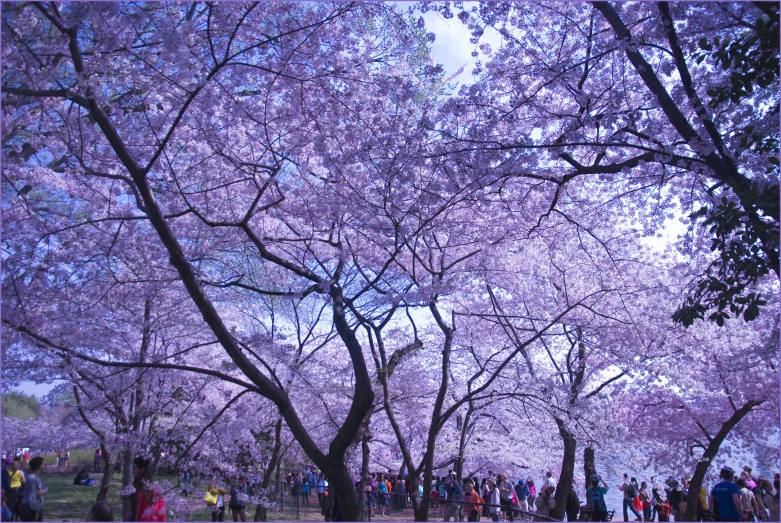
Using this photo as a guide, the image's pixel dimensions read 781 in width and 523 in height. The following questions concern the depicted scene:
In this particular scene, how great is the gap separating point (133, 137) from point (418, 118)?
313 cm

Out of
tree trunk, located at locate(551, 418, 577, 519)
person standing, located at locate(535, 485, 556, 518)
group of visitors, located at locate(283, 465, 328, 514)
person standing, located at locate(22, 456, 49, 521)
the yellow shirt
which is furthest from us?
group of visitors, located at locate(283, 465, 328, 514)

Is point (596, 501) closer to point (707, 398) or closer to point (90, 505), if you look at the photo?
point (707, 398)

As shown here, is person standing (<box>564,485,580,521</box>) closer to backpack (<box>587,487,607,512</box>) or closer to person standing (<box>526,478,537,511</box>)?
backpack (<box>587,487,607,512</box>)

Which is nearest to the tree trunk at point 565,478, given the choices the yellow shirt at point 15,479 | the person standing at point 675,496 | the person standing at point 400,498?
the person standing at point 675,496

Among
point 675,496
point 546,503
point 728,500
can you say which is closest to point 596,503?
point 546,503

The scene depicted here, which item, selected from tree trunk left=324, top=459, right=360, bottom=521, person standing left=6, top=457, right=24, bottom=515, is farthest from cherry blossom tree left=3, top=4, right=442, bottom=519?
person standing left=6, top=457, right=24, bottom=515

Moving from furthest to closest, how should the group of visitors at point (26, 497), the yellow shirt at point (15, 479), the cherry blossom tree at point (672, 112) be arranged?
the yellow shirt at point (15, 479)
the group of visitors at point (26, 497)
the cherry blossom tree at point (672, 112)

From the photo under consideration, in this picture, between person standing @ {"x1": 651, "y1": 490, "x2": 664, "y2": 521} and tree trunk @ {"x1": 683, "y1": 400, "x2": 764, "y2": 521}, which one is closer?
tree trunk @ {"x1": 683, "y1": 400, "x2": 764, "y2": 521}

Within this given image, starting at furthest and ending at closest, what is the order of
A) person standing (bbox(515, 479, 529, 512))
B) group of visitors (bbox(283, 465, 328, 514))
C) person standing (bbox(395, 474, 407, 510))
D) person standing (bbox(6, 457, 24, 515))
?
group of visitors (bbox(283, 465, 328, 514))
person standing (bbox(515, 479, 529, 512))
person standing (bbox(395, 474, 407, 510))
person standing (bbox(6, 457, 24, 515))

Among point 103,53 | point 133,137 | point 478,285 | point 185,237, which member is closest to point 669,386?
point 478,285

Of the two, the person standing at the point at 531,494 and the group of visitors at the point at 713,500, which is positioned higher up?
the group of visitors at the point at 713,500

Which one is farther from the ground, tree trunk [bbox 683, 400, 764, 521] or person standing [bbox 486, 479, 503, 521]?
tree trunk [bbox 683, 400, 764, 521]

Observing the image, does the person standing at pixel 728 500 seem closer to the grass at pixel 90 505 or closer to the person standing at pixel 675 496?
the person standing at pixel 675 496

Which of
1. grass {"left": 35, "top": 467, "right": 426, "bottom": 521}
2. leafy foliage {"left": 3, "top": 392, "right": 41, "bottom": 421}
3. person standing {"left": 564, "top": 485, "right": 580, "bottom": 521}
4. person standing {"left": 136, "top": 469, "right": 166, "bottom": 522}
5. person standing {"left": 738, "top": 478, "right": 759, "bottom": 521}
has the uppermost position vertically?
leafy foliage {"left": 3, "top": 392, "right": 41, "bottom": 421}
